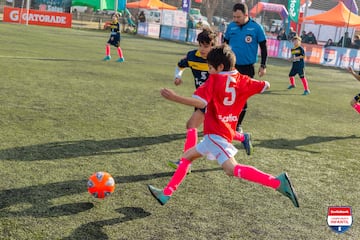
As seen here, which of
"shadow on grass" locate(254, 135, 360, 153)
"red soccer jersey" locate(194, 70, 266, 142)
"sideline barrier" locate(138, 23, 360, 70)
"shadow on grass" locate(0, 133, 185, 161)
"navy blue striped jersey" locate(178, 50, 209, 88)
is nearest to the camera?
"red soccer jersey" locate(194, 70, 266, 142)

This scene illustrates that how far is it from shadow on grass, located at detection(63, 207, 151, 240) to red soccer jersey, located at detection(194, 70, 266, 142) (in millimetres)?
1054

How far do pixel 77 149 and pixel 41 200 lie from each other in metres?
1.87

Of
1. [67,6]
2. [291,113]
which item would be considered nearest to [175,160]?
[291,113]

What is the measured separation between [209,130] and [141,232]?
1222 millimetres

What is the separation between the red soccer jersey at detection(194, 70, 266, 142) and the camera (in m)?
4.30

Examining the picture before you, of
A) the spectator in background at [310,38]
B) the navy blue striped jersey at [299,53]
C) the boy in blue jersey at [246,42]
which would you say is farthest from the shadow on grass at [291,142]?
the spectator in background at [310,38]

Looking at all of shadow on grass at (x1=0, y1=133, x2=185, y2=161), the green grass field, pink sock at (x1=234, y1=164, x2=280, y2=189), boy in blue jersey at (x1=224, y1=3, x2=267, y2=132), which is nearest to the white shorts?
pink sock at (x1=234, y1=164, x2=280, y2=189)

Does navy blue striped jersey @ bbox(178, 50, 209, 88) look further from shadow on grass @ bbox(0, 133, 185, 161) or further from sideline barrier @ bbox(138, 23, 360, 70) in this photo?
sideline barrier @ bbox(138, 23, 360, 70)

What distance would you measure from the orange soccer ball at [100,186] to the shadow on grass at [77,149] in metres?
1.42

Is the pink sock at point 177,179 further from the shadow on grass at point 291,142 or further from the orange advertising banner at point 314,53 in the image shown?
the orange advertising banner at point 314,53

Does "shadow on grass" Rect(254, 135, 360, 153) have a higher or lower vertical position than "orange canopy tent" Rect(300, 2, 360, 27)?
lower

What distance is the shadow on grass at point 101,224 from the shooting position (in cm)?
373

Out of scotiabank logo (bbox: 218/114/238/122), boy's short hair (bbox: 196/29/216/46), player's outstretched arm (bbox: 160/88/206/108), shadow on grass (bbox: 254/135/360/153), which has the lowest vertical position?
shadow on grass (bbox: 254/135/360/153)

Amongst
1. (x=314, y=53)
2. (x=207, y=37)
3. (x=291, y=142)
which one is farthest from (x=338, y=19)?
(x=207, y=37)
